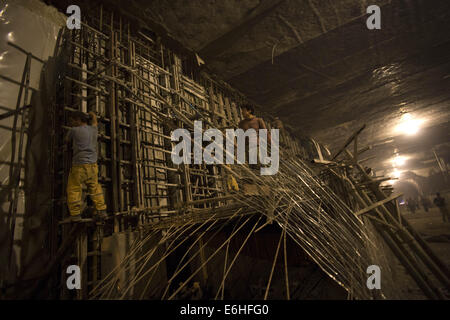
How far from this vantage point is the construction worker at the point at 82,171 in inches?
110

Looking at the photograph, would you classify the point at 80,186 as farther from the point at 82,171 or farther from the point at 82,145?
the point at 82,145

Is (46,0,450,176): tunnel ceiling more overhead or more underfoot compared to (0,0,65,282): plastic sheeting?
more overhead

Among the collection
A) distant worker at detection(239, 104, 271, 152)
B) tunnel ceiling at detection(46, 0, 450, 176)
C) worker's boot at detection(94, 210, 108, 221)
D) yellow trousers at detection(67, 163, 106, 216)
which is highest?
tunnel ceiling at detection(46, 0, 450, 176)

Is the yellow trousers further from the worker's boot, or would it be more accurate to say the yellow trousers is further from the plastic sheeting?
the plastic sheeting

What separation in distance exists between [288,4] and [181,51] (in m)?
2.90

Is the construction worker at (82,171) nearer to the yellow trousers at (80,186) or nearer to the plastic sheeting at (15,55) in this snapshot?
the yellow trousers at (80,186)

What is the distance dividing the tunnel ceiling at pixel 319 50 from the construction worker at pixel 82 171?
293 cm

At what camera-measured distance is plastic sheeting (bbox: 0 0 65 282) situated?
267 centimetres

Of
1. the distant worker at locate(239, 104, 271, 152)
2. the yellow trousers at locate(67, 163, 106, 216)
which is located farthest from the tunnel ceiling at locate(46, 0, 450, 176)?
the yellow trousers at locate(67, 163, 106, 216)

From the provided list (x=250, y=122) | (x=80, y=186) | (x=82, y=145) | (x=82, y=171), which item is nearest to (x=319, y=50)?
(x=250, y=122)

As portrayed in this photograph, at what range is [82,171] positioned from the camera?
9.49ft

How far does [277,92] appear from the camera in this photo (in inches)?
325

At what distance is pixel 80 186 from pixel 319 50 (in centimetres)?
692
